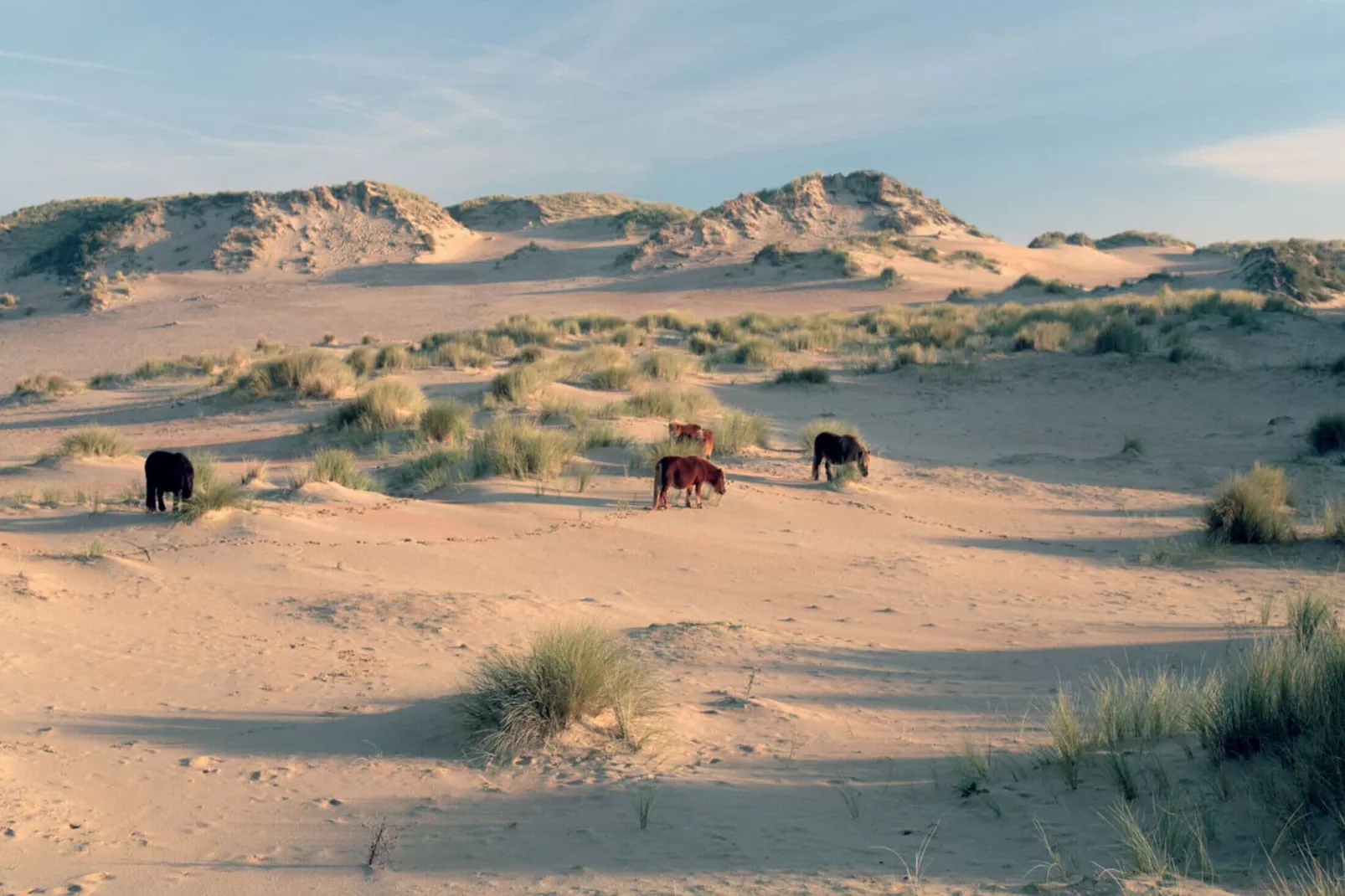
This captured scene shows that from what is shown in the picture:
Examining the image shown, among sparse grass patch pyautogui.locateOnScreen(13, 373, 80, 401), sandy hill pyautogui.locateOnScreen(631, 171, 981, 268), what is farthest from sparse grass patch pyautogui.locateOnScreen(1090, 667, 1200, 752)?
sandy hill pyautogui.locateOnScreen(631, 171, 981, 268)

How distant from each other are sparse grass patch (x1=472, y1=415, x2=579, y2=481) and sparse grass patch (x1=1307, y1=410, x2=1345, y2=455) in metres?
11.8

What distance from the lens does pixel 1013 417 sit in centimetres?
A: 2062

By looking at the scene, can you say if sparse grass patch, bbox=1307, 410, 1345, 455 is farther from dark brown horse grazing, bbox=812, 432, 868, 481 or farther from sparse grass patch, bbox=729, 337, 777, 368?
sparse grass patch, bbox=729, 337, 777, 368

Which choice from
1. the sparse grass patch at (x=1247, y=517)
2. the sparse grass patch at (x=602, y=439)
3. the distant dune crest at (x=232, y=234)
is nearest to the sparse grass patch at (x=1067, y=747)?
the sparse grass patch at (x=1247, y=517)

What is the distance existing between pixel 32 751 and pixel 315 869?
2.20 m

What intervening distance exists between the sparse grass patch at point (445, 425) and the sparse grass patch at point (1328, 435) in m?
13.5

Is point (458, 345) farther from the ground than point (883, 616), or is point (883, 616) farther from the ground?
point (458, 345)

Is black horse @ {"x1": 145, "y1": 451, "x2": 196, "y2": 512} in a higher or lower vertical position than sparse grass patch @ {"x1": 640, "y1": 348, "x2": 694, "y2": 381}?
lower

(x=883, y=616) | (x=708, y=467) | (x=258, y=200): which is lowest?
(x=883, y=616)

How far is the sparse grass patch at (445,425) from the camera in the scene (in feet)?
51.2

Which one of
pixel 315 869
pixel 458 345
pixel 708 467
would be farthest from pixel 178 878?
pixel 458 345

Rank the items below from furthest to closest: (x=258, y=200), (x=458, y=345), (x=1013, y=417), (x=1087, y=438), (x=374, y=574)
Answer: (x=258, y=200), (x=458, y=345), (x=1013, y=417), (x=1087, y=438), (x=374, y=574)

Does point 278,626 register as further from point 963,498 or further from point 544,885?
point 963,498

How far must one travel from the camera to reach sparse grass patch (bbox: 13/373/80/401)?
23.6 metres
